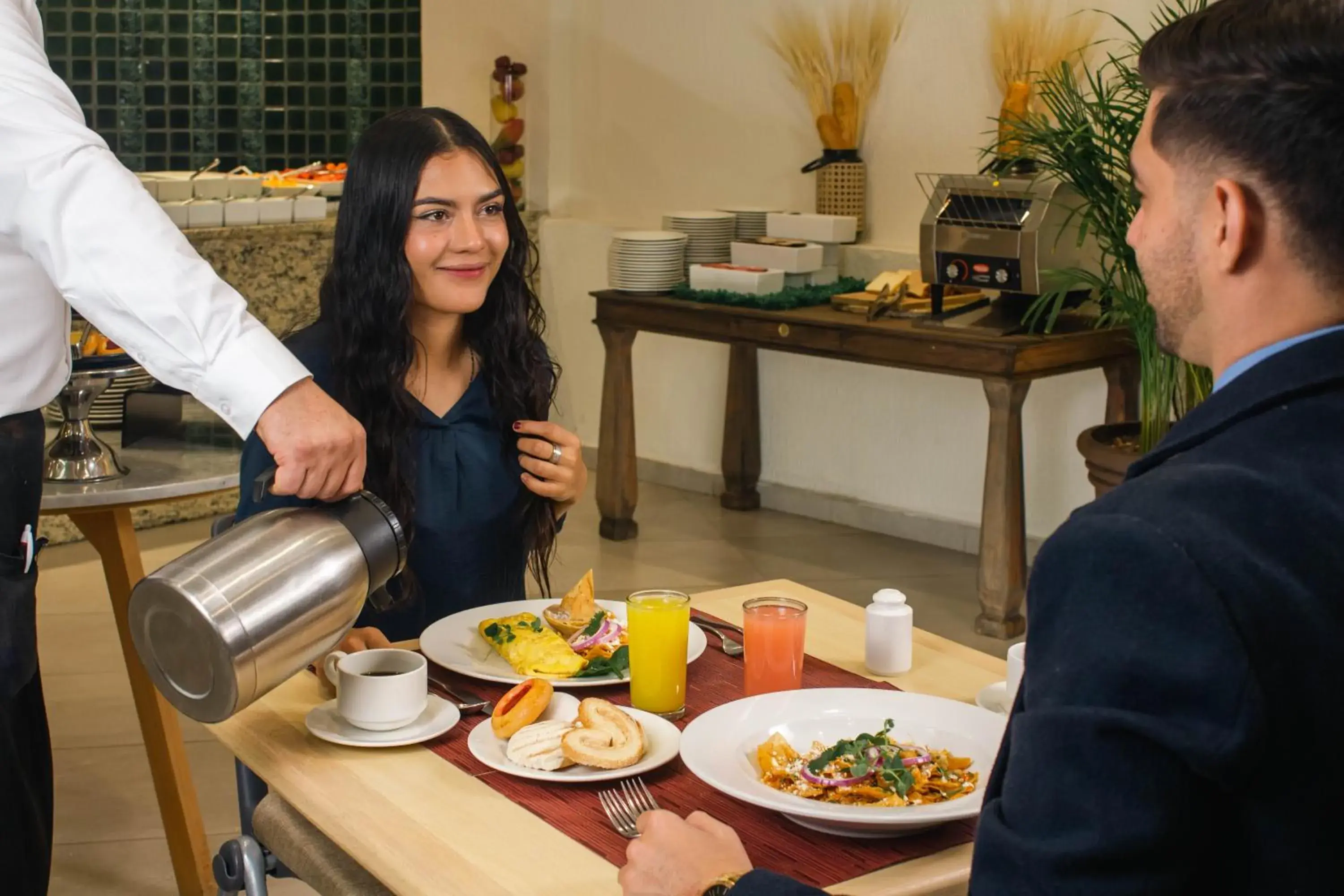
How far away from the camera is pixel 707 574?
4926mm

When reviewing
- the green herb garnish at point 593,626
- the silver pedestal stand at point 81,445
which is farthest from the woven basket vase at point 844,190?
the green herb garnish at point 593,626

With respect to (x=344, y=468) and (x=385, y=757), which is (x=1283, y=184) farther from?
(x=385, y=757)

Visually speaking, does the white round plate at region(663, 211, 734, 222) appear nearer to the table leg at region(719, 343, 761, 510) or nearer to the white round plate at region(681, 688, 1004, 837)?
the table leg at region(719, 343, 761, 510)

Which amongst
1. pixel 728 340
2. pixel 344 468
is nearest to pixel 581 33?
pixel 728 340

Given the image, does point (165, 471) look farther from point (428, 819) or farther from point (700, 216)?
point (700, 216)

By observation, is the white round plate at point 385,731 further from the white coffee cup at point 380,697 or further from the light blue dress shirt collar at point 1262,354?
the light blue dress shirt collar at point 1262,354

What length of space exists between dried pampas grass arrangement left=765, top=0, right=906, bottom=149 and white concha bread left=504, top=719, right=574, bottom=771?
161 inches

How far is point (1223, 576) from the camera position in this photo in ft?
3.00

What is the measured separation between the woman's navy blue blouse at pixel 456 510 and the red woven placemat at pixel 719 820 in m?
0.68

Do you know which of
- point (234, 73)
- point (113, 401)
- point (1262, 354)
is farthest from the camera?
point (234, 73)

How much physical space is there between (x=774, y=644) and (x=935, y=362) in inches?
105

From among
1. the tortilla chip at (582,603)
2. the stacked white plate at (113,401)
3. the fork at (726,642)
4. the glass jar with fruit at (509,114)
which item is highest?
the glass jar with fruit at (509,114)

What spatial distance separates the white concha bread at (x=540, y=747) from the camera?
156 cm

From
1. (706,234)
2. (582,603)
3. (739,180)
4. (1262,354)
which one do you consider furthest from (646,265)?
(1262,354)
